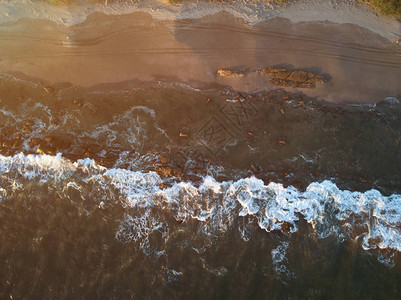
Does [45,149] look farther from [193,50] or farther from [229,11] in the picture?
[229,11]

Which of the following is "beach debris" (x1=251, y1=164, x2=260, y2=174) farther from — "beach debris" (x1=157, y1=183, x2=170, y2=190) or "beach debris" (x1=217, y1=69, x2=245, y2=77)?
"beach debris" (x1=217, y1=69, x2=245, y2=77)

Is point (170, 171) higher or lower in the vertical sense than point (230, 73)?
lower

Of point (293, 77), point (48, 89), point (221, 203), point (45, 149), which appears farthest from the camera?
point (293, 77)

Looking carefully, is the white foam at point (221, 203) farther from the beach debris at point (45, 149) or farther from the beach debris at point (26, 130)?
the beach debris at point (26, 130)

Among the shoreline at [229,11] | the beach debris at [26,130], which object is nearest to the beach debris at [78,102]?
the beach debris at [26,130]

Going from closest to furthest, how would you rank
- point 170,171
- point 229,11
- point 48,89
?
point 170,171, point 48,89, point 229,11

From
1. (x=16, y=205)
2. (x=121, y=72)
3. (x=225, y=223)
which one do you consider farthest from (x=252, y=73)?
(x=16, y=205)

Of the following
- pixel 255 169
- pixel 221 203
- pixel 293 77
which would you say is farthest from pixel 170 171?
pixel 293 77

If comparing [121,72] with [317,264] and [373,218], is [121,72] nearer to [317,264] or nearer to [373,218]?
[317,264]
